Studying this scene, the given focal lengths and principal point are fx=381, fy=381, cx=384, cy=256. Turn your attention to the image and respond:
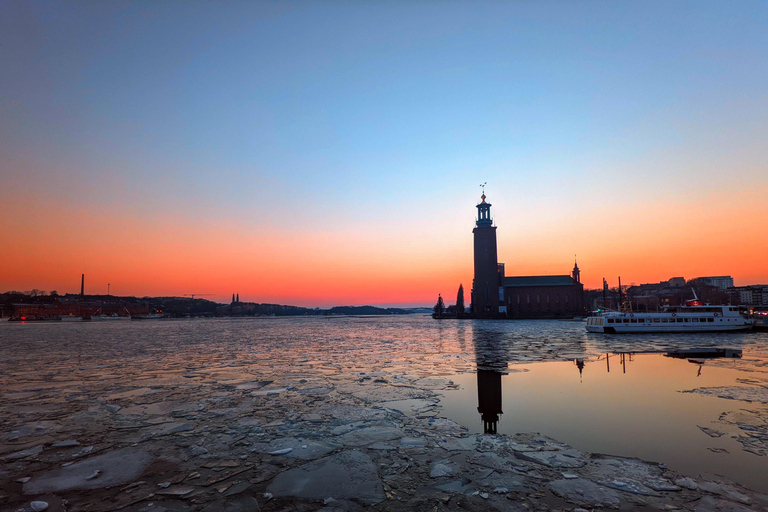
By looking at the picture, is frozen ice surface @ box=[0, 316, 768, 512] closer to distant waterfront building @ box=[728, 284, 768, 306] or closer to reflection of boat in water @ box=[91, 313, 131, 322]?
reflection of boat in water @ box=[91, 313, 131, 322]

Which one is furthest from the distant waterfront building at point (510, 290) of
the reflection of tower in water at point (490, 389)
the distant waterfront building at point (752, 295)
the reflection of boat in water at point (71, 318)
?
the reflection of boat in water at point (71, 318)

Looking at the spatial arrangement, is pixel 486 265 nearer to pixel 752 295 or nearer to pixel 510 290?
pixel 510 290

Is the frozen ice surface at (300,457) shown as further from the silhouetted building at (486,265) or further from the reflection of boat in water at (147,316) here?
the reflection of boat in water at (147,316)

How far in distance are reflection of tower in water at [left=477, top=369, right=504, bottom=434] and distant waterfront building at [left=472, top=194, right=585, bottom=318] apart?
9420 cm

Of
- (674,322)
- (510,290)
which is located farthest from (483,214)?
(674,322)

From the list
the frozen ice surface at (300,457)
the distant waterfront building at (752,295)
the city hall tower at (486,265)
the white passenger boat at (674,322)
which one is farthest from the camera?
the distant waterfront building at (752,295)

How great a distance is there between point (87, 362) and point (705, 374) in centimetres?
2804

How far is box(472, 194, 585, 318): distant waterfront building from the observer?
10609cm

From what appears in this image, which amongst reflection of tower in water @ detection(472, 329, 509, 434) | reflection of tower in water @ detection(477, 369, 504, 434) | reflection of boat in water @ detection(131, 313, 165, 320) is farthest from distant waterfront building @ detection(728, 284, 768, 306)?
reflection of boat in water @ detection(131, 313, 165, 320)

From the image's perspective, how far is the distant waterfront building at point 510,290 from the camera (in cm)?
10609

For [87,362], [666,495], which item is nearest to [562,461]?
[666,495]

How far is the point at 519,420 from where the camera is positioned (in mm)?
8609

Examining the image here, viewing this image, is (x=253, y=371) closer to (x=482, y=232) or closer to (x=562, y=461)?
(x=562, y=461)

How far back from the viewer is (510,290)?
115438mm
